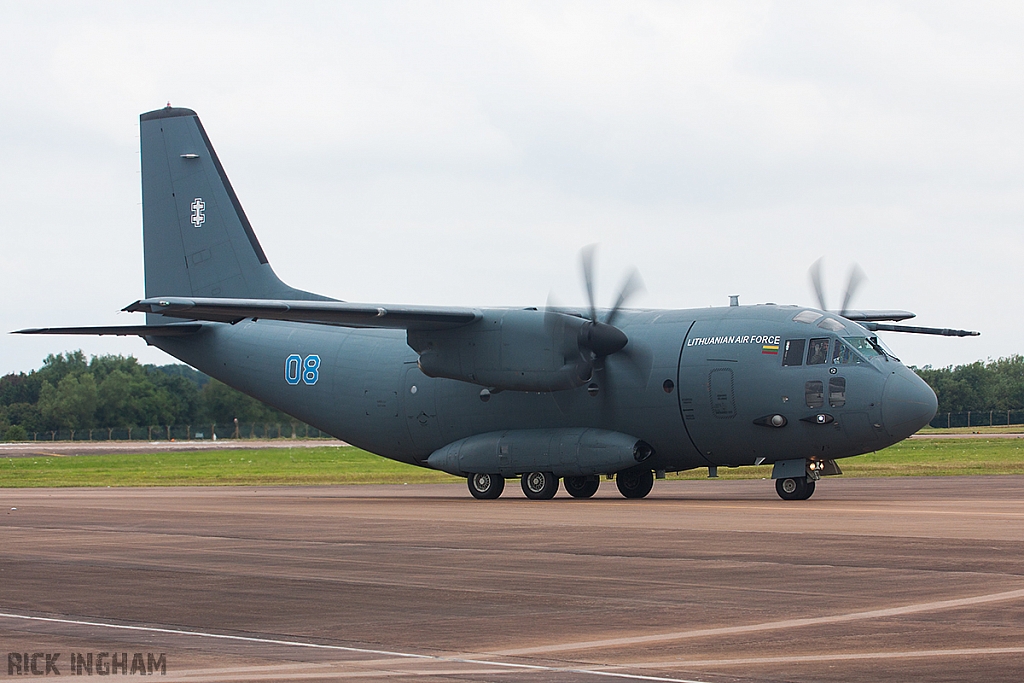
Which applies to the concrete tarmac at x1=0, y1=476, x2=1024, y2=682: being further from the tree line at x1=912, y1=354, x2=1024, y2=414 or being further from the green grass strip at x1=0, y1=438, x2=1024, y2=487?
the tree line at x1=912, y1=354, x2=1024, y2=414

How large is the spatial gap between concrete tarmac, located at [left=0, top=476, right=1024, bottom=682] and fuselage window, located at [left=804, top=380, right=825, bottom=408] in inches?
129

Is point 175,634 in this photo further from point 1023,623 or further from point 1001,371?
point 1001,371

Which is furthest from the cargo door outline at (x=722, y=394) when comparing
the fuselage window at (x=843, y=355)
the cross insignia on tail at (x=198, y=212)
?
the cross insignia on tail at (x=198, y=212)

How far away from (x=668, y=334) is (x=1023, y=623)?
1808 centimetres

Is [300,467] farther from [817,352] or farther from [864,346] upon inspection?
[864,346]

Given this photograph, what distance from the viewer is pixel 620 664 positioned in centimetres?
870

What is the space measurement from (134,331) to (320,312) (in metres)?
9.64

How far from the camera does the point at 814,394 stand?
2583cm

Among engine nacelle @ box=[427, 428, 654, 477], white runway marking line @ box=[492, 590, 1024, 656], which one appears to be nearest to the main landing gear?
engine nacelle @ box=[427, 428, 654, 477]

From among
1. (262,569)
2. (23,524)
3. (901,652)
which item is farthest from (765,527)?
(23,524)

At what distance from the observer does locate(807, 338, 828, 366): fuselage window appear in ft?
85.2

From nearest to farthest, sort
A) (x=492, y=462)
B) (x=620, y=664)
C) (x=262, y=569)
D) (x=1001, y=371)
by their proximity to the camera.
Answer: (x=620, y=664), (x=262, y=569), (x=492, y=462), (x=1001, y=371)

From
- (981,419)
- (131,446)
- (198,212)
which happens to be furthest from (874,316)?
(981,419)

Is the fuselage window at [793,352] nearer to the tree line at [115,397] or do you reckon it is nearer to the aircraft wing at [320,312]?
the aircraft wing at [320,312]
